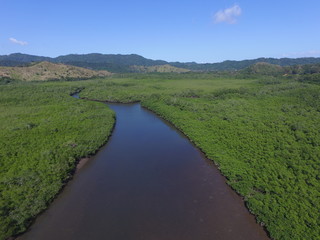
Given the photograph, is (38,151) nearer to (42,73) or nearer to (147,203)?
(147,203)

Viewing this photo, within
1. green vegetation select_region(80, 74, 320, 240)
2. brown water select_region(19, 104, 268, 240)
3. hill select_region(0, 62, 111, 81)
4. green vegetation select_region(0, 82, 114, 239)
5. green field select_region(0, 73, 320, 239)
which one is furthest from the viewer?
hill select_region(0, 62, 111, 81)

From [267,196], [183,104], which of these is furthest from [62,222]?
[183,104]

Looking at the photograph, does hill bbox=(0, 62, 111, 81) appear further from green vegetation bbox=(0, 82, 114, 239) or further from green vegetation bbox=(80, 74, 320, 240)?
green vegetation bbox=(80, 74, 320, 240)

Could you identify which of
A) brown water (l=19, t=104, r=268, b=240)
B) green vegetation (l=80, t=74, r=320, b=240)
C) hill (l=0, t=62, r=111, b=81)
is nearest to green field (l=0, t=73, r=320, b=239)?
green vegetation (l=80, t=74, r=320, b=240)

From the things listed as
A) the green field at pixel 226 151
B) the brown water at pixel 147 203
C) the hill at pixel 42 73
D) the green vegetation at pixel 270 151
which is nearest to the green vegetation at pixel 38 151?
the green field at pixel 226 151

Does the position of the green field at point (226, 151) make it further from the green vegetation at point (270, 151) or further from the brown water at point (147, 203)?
the brown water at point (147, 203)

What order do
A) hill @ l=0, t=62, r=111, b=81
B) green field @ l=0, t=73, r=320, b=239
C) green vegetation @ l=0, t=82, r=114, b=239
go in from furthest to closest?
hill @ l=0, t=62, r=111, b=81
green vegetation @ l=0, t=82, r=114, b=239
green field @ l=0, t=73, r=320, b=239
